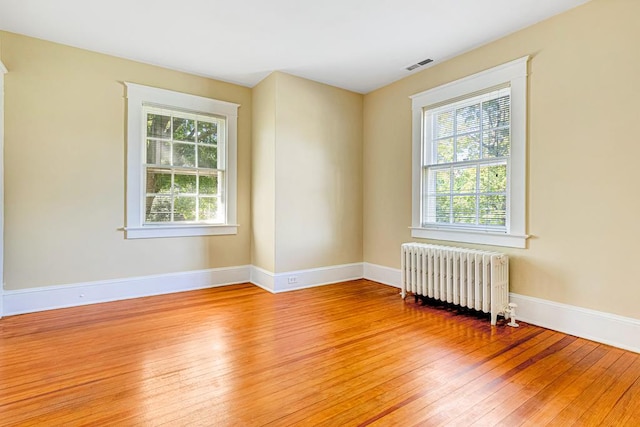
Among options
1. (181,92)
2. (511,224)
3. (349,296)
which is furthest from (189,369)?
(181,92)

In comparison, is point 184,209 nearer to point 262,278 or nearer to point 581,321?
point 262,278

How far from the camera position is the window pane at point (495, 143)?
3398mm

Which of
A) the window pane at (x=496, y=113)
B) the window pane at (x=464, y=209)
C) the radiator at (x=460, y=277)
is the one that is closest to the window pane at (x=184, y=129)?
the radiator at (x=460, y=277)

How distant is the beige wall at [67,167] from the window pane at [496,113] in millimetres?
3815

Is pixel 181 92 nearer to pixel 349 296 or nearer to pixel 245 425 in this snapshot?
pixel 349 296

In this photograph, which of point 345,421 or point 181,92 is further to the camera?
point 181,92

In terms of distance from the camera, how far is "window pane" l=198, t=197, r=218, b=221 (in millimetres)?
4512

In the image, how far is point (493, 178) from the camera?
3525mm

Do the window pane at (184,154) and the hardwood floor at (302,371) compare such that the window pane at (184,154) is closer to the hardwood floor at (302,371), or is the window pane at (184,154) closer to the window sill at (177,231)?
the window sill at (177,231)

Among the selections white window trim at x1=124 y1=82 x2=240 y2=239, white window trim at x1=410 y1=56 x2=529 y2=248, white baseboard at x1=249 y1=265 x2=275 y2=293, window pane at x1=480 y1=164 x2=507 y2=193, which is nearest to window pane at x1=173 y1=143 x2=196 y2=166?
white window trim at x1=124 y1=82 x2=240 y2=239

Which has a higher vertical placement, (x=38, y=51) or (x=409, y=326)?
(x=38, y=51)

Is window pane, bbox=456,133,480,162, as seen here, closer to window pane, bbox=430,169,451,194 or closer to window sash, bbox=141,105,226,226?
window pane, bbox=430,169,451,194

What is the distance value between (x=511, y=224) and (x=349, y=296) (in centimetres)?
198

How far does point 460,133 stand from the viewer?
3859mm
